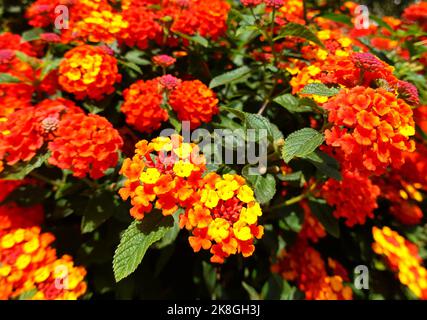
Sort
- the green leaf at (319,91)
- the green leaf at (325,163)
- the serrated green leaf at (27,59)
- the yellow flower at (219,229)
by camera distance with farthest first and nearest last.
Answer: the serrated green leaf at (27,59), the green leaf at (325,163), the green leaf at (319,91), the yellow flower at (219,229)

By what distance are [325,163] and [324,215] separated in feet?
1.35

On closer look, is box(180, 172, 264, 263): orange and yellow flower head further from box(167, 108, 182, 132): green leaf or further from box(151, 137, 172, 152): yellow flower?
box(167, 108, 182, 132): green leaf

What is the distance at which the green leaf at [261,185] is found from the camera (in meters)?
1.02

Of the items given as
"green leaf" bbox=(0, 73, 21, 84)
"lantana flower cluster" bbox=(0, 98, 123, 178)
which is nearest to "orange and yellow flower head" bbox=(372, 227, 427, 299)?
"lantana flower cluster" bbox=(0, 98, 123, 178)

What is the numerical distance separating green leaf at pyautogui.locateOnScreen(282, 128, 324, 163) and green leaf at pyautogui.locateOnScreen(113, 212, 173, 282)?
38cm

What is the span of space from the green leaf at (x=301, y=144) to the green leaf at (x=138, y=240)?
38 centimetres

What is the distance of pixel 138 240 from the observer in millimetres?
921

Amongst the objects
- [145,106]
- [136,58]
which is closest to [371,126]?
[145,106]

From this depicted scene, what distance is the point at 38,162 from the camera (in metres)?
1.15

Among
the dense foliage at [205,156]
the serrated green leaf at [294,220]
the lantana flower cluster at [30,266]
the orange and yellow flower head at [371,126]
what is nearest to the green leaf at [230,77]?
the dense foliage at [205,156]

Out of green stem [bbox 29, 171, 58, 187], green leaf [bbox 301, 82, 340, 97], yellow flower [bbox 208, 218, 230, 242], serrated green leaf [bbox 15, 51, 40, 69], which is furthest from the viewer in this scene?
serrated green leaf [bbox 15, 51, 40, 69]

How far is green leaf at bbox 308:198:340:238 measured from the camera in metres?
1.43

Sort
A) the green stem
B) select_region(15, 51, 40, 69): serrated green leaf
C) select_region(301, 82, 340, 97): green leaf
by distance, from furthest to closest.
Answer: select_region(15, 51, 40, 69): serrated green leaf
the green stem
select_region(301, 82, 340, 97): green leaf

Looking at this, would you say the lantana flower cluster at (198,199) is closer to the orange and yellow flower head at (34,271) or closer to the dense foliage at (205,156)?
the dense foliage at (205,156)
